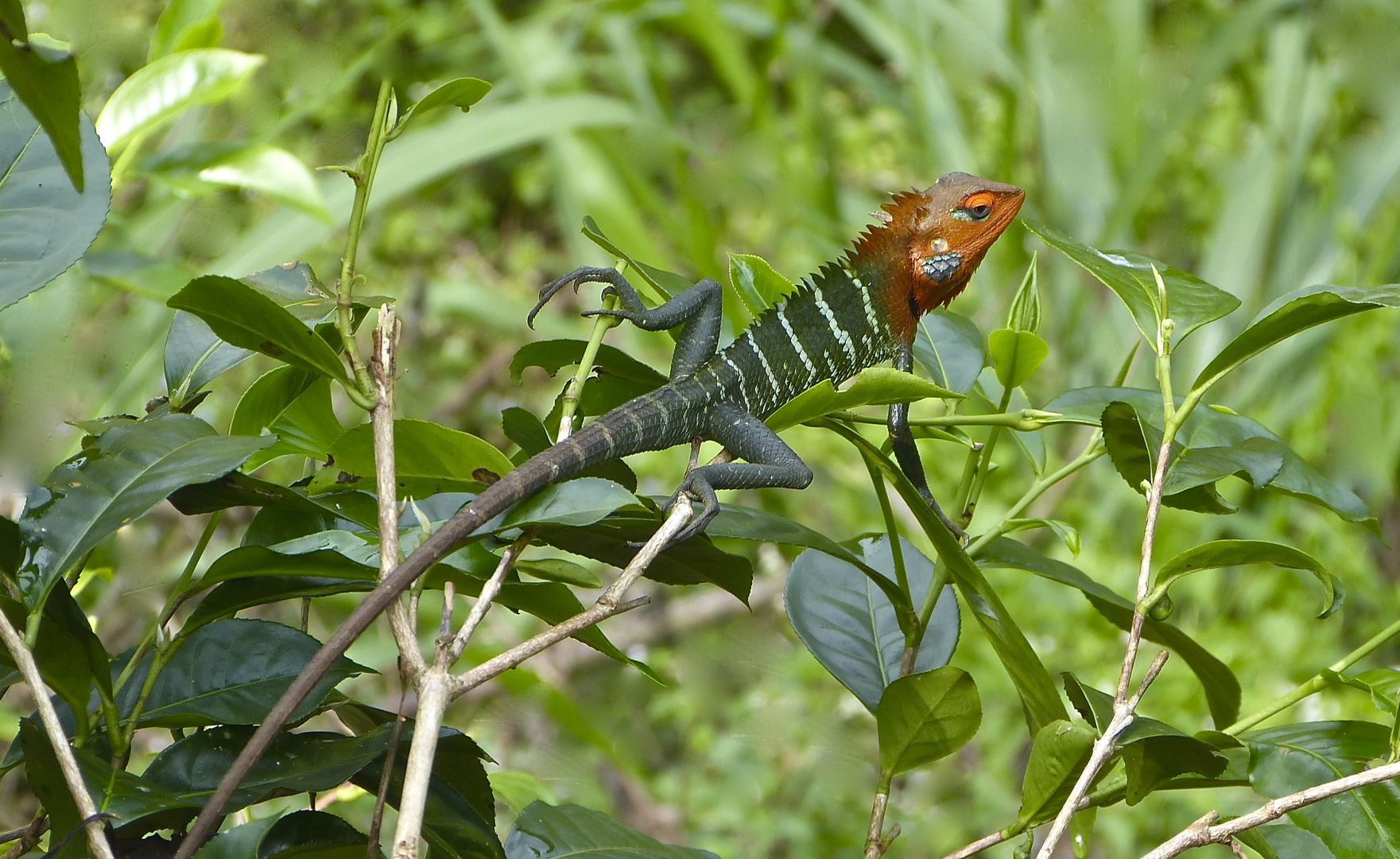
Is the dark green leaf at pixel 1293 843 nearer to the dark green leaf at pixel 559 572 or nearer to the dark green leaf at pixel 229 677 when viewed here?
the dark green leaf at pixel 559 572

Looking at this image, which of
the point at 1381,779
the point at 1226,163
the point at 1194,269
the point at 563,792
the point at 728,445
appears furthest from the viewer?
the point at 1226,163

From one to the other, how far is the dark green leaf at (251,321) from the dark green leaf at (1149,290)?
0.50 m

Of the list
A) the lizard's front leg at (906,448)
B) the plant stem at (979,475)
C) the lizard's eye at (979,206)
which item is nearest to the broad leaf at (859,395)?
the plant stem at (979,475)

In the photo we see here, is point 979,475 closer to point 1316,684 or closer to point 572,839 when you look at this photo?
point 1316,684

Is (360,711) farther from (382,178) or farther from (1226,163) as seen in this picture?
(1226,163)

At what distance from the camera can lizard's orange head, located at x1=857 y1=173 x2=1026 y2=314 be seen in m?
1.61

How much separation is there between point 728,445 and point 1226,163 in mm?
3884

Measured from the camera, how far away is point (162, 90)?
103 cm

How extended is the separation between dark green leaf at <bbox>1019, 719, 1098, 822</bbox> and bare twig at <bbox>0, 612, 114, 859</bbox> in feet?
1.68

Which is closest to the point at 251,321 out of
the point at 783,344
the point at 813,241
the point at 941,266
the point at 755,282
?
the point at 755,282

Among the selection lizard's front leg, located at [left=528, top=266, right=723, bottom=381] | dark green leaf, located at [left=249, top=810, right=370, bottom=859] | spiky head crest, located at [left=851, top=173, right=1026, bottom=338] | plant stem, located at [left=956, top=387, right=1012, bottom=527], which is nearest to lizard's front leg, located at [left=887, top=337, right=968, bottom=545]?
spiky head crest, located at [left=851, top=173, right=1026, bottom=338]

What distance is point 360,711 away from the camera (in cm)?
75

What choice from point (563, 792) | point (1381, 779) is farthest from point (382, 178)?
point (1381, 779)

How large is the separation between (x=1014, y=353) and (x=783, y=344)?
56 centimetres
